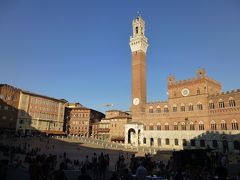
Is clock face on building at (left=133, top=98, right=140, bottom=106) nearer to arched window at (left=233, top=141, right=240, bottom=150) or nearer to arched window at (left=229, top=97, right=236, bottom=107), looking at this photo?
arched window at (left=229, top=97, right=236, bottom=107)

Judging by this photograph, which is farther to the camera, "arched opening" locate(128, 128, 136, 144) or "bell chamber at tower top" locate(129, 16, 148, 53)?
"bell chamber at tower top" locate(129, 16, 148, 53)

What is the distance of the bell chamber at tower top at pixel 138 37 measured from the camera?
6369 cm

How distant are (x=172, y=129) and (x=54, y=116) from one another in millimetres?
39779

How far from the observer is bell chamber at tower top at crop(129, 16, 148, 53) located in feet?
209

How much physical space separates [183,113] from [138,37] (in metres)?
25.5

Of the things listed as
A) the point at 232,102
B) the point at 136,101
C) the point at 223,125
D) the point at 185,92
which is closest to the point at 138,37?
the point at 136,101

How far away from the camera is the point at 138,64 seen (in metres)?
62.5

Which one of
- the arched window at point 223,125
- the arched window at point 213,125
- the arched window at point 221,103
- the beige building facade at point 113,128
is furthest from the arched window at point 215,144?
the beige building facade at point 113,128

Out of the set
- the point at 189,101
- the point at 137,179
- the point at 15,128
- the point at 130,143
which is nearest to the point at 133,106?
the point at 130,143

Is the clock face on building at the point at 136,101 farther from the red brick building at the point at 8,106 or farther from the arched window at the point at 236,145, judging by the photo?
the red brick building at the point at 8,106

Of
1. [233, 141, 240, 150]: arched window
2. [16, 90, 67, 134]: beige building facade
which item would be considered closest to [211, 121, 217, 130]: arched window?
[233, 141, 240, 150]: arched window

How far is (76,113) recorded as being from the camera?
8325cm

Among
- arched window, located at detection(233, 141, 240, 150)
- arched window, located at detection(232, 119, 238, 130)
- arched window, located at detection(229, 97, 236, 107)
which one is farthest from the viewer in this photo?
arched window, located at detection(229, 97, 236, 107)

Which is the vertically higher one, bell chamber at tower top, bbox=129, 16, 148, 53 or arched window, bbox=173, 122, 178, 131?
bell chamber at tower top, bbox=129, 16, 148, 53
